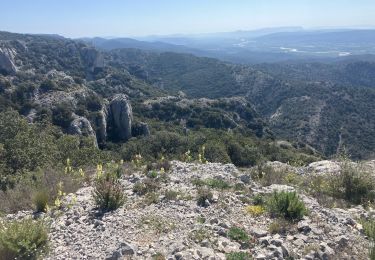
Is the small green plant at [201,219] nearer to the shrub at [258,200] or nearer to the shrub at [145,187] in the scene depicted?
the shrub at [258,200]

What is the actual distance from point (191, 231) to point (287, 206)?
231 centimetres

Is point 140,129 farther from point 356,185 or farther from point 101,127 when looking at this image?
point 356,185

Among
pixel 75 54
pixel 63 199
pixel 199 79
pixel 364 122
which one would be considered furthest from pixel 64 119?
pixel 199 79

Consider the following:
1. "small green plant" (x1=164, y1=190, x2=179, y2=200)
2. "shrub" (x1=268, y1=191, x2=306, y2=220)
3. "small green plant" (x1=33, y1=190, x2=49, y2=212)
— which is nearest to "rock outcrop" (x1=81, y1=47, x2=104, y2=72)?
"small green plant" (x1=33, y1=190, x2=49, y2=212)

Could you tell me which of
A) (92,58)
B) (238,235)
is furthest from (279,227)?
(92,58)

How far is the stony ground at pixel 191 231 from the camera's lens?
6754 mm

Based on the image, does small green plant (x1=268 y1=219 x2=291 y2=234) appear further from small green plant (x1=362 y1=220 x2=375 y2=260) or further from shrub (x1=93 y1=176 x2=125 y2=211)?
shrub (x1=93 y1=176 x2=125 y2=211)

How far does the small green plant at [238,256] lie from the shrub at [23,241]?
10.2 ft

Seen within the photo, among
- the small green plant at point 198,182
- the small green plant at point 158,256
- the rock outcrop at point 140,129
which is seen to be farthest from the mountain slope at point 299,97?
the small green plant at point 158,256

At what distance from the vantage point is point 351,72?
628 feet

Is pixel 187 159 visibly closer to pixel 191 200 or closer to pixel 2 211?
pixel 191 200

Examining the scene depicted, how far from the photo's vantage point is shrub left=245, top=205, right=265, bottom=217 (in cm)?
859

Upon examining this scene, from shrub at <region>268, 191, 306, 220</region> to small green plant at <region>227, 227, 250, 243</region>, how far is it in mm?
1269

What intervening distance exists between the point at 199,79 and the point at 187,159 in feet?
473
